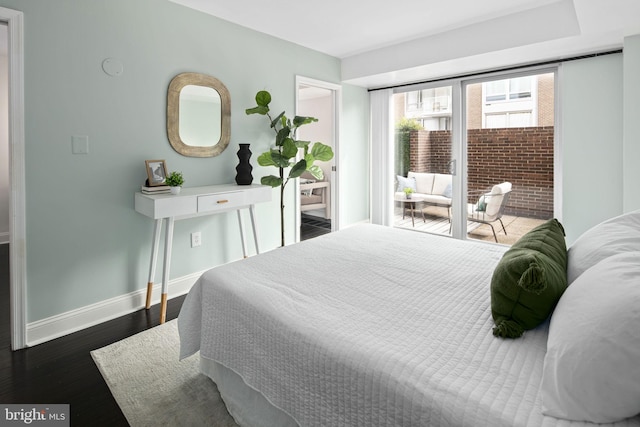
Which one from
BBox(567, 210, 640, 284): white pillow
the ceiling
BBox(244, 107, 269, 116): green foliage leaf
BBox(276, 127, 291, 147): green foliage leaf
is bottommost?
BBox(567, 210, 640, 284): white pillow

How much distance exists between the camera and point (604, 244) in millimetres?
1346

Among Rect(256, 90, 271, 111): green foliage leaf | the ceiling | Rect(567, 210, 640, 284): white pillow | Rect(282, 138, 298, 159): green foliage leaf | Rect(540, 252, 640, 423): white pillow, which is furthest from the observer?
Rect(282, 138, 298, 159): green foliage leaf

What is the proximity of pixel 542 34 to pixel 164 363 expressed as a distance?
153 inches

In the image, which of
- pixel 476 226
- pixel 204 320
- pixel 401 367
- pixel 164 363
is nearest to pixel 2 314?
pixel 164 363

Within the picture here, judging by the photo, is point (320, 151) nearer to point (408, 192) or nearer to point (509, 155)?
point (408, 192)

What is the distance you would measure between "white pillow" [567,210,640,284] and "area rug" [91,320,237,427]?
1614 mm

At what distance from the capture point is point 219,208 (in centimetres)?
299

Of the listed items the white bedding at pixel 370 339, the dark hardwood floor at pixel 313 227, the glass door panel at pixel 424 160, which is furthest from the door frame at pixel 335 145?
the white bedding at pixel 370 339

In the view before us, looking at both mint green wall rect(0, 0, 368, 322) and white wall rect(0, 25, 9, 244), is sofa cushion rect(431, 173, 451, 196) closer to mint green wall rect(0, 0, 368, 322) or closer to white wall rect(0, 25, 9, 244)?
mint green wall rect(0, 0, 368, 322)

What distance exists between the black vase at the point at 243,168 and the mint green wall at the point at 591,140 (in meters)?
3.18

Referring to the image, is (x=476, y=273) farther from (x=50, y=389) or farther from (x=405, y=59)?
(x=405, y=59)

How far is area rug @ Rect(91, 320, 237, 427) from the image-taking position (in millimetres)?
1723

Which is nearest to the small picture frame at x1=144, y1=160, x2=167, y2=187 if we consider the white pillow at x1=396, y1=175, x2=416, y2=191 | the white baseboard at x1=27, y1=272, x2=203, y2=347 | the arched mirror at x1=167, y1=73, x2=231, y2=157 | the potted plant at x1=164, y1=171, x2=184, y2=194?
the potted plant at x1=164, y1=171, x2=184, y2=194

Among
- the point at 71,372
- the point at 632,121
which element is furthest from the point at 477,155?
the point at 71,372
